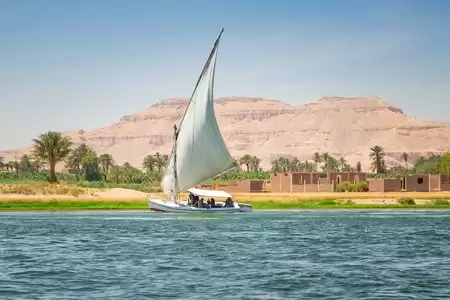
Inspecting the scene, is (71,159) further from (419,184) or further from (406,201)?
(406,201)

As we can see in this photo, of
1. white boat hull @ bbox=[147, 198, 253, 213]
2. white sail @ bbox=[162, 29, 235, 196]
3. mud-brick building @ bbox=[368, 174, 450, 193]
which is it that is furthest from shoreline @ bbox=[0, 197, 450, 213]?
mud-brick building @ bbox=[368, 174, 450, 193]

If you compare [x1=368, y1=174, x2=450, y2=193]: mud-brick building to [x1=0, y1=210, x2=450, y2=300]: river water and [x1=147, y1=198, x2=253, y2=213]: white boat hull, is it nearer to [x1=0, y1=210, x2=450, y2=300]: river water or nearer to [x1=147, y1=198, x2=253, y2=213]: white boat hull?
[x1=147, y1=198, x2=253, y2=213]: white boat hull

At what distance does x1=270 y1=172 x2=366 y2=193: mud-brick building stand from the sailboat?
38365 mm

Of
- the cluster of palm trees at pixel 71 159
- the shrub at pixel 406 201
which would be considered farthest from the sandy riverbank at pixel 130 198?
the cluster of palm trees at pixel 71 159

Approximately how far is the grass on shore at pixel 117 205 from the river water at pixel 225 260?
16560mm

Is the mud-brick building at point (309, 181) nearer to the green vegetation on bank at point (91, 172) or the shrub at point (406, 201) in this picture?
the green vegetation on bank at point (91, 172)

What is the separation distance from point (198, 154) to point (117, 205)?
1356 centimetres

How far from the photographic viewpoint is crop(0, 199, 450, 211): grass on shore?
2685 inches

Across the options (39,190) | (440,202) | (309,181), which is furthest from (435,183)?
(39,190)

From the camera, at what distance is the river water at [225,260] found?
22.1 meters

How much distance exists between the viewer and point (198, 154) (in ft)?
193

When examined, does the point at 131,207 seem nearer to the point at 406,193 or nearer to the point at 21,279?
the point at 406,193

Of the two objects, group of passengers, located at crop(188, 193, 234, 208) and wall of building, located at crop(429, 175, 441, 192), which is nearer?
group of passengers, located at crop(188, 193, 234, 208)

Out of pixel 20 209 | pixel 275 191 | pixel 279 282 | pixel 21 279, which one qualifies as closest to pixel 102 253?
pixel 21 279
